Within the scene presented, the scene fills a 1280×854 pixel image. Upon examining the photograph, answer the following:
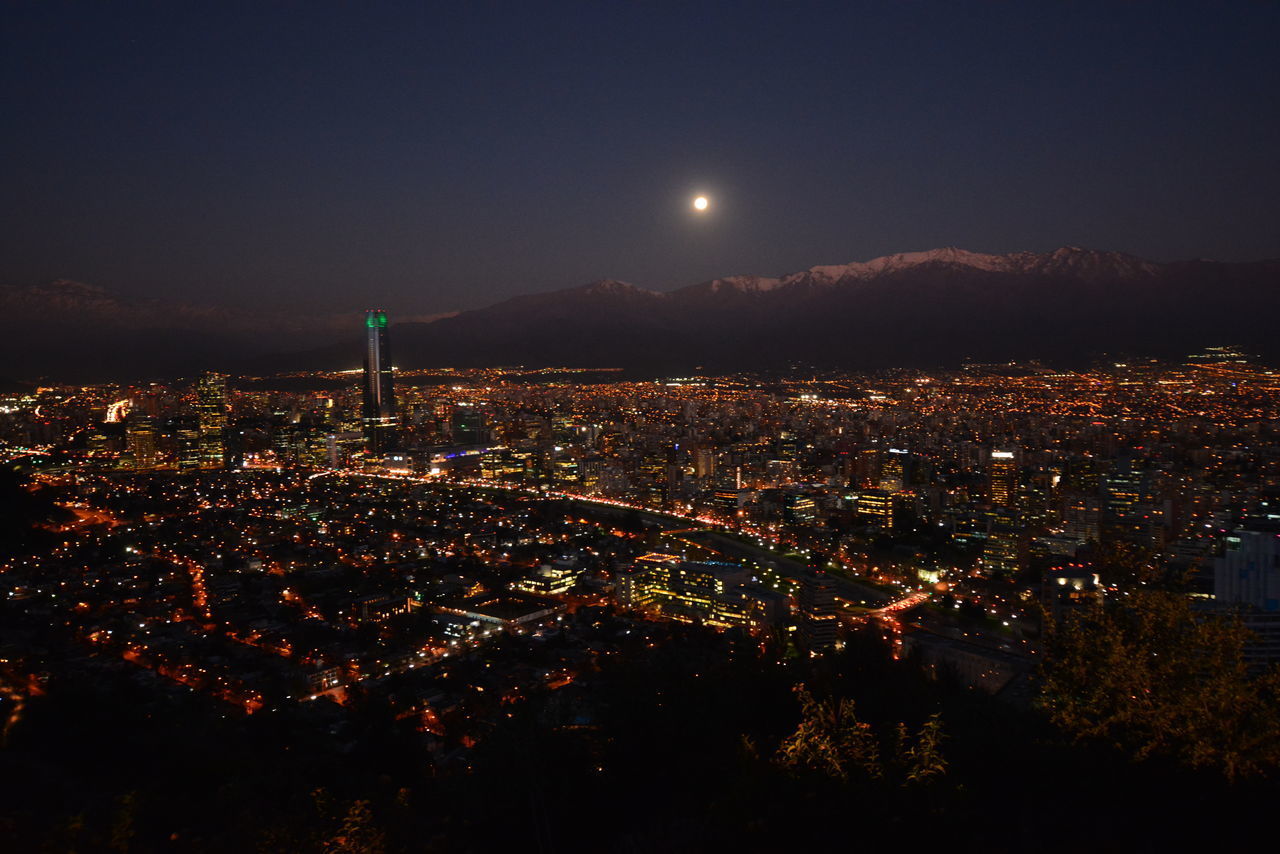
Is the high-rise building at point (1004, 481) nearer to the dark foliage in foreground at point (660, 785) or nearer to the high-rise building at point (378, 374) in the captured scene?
the dark foliage in foreground at point (660, 785)

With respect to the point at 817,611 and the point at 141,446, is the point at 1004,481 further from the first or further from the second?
the point at 141,446

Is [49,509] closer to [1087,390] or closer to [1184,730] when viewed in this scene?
[1184,730]

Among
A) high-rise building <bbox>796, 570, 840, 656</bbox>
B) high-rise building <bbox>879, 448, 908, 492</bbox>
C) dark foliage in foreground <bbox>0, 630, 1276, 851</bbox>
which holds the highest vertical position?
dark foliage in foreground <bbox>0, 630, 1276, 851</bbox>

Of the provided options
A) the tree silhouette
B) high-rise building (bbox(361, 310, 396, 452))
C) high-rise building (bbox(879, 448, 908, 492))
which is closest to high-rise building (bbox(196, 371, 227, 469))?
high-rise building (bbox(361, 310, 396, 452))

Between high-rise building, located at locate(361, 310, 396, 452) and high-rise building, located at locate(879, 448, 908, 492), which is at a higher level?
high-rise building, located at locate(361, 310, 396, 452)

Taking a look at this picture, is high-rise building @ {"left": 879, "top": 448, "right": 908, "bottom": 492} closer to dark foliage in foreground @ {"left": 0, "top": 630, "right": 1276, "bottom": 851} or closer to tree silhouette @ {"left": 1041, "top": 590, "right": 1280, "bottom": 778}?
dark foliage in foreground @ {"left": 0, "top": 630, "right": 1276, "bottom": 851}

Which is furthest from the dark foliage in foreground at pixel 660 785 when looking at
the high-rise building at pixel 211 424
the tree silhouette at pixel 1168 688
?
the high-rise building at pixel 211 424

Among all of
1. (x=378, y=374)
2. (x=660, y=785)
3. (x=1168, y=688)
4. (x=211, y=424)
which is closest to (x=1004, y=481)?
(x=1168, y=688)

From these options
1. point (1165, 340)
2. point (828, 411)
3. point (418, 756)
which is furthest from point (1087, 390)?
point (418, 756)

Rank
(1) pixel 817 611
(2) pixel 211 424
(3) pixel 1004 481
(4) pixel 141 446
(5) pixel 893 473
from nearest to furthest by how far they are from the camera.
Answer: (1) pixel 817 611, (3) pixel 1004 481, (5) pixel 893 473, (4) pixel 141 446, (2) pixel 211 424
